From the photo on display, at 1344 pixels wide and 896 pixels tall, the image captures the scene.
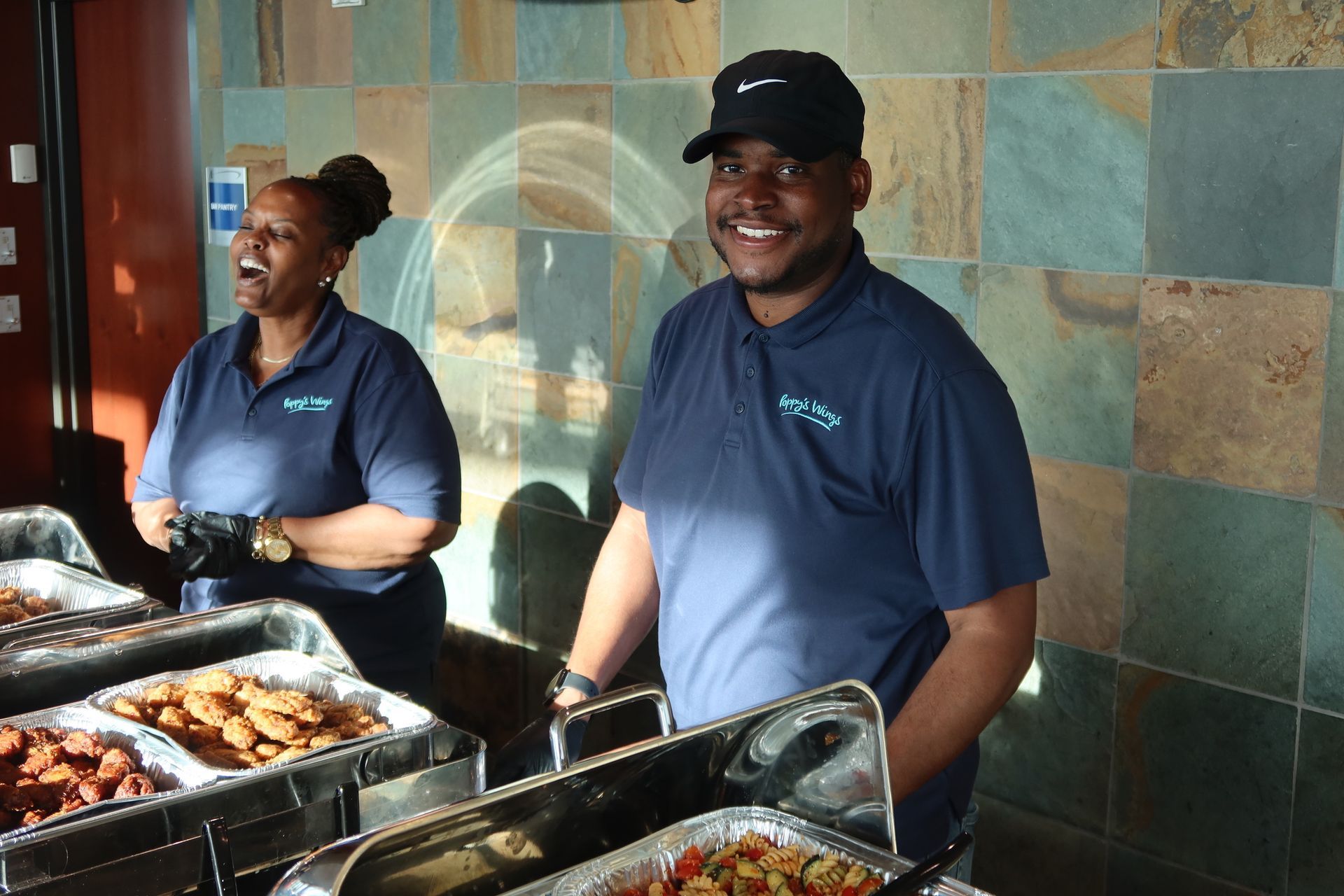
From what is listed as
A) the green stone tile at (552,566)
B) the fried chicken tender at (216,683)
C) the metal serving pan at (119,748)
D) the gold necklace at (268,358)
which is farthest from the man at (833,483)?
the green stone tile at (552,566)

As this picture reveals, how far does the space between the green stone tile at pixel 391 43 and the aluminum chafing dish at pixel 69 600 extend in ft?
5.83

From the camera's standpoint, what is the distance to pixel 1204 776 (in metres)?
2.43

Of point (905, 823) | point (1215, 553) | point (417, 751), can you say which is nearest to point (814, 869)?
point (905, 823)

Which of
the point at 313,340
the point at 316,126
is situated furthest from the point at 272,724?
the point at 316,126

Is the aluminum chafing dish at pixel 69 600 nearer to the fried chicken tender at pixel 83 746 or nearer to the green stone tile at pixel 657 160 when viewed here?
the fried chicken tender at pixel 83 746

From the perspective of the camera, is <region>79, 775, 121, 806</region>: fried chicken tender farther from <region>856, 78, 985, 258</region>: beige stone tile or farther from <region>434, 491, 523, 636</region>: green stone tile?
<region>434, 491, 523, 636</region>: green stone tile

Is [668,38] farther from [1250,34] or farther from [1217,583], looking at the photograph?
[1217,583]

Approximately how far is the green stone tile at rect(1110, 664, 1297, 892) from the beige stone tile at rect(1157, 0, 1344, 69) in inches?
41.6

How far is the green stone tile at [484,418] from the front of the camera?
12.1 ft

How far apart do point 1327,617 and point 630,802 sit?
1472 mm

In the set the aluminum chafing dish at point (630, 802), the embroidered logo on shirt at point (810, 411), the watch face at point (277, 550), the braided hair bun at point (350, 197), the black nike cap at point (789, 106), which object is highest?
the black nike cap at point (789, 106)

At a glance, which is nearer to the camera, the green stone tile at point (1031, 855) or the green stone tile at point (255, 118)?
the green stone tile at point (1031, 855)

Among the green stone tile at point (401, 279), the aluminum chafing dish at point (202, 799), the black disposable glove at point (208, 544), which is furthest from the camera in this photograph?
the green stone tile at point (401, 279)

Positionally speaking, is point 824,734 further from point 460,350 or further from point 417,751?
point 460,350
